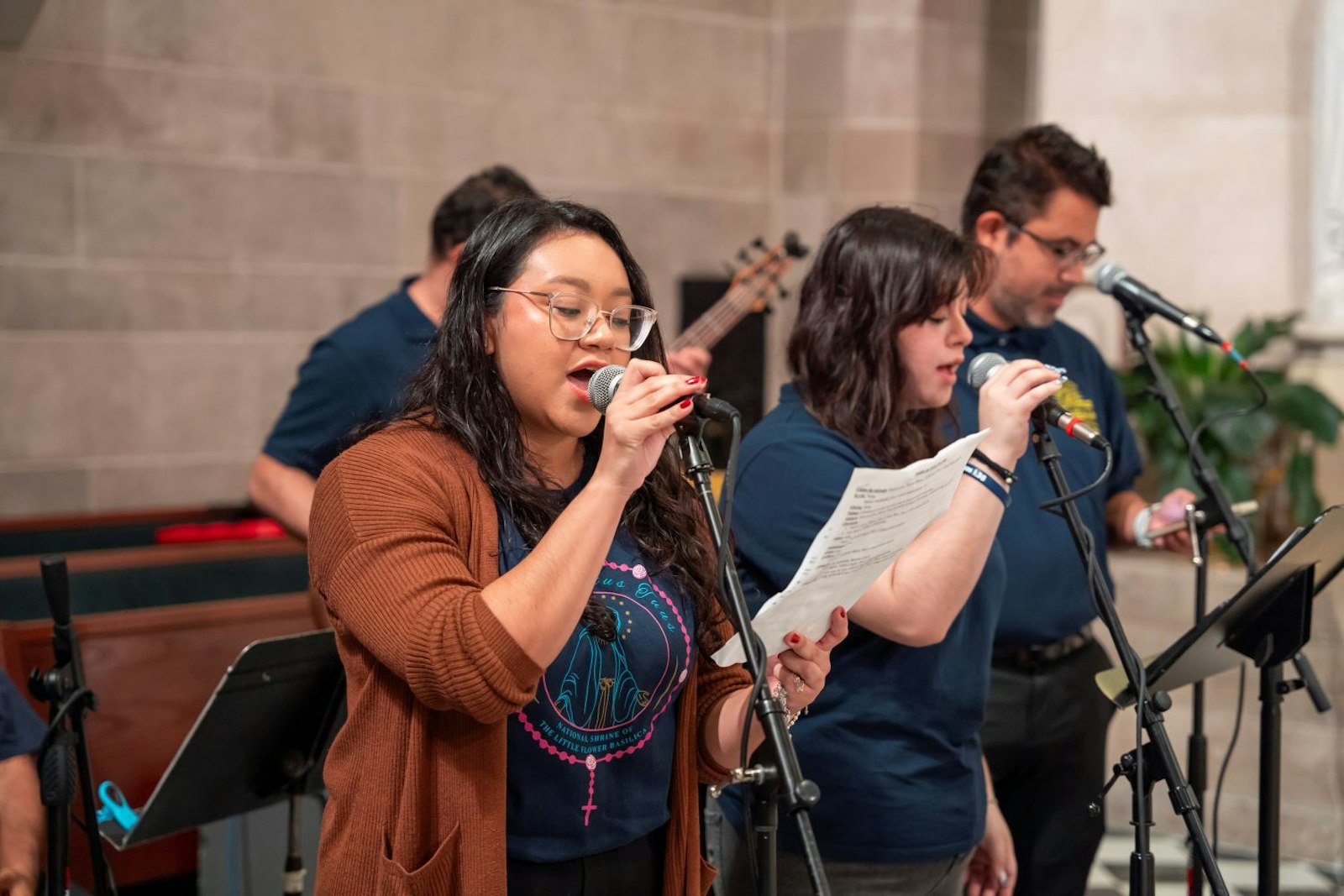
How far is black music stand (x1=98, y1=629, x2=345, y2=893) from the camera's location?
2404mm

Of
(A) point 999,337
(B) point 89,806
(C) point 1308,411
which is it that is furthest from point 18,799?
(C) point 1308,411

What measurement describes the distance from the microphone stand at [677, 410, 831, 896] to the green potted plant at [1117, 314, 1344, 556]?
10.3 feet

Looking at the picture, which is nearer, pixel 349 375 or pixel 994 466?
pixel 994 466

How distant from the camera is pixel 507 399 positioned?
5.82ft

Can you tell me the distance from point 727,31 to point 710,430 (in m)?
2.24

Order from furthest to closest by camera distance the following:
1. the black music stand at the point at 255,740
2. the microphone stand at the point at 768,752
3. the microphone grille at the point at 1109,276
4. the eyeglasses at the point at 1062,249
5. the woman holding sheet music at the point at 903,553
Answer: the eyeglasses at the point at 1062,249
the microphone grille at the point at 1109,276
the black music stand at the point at 255,740
the woman holding sheet music at the point at 903,553
the microphone stand at the point at 768,752

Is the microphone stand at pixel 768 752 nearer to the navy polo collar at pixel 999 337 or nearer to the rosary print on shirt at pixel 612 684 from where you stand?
the rosary print on shirt at pixel 612 684

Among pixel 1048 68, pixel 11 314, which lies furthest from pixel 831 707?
pixel 1048 68

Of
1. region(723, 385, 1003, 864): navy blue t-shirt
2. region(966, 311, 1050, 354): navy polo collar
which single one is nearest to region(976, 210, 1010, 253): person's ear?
region(966, 311, 1050, 354): navy polo collar

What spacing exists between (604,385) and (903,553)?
0.64 m

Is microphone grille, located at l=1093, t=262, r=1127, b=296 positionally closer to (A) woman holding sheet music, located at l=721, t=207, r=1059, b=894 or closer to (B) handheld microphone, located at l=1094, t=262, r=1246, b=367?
(B) handheld microphone, located at l=1094, t=262, r=1246, b=367

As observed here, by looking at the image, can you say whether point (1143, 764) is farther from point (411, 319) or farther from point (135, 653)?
point (135, 653)

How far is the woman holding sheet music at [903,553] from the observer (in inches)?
80.4

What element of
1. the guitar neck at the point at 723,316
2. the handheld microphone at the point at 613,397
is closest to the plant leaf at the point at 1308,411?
the guitar neck at the point at 723,316
